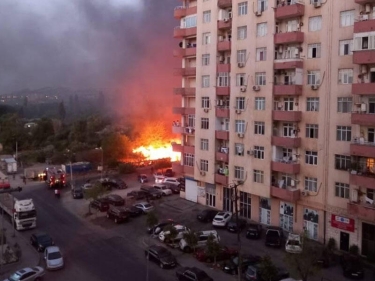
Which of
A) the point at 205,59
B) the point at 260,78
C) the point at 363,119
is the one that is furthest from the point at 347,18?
the point at 205,59

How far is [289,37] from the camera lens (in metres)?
24.0

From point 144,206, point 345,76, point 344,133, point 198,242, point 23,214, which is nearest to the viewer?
point 345,76

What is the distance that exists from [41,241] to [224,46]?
1580 centimetres

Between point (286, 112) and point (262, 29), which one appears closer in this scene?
point (286, 112)

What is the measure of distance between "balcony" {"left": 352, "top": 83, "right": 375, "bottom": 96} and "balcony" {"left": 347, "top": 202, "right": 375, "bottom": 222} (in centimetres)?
511

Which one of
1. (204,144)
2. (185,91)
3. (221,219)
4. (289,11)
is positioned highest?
(289,11)

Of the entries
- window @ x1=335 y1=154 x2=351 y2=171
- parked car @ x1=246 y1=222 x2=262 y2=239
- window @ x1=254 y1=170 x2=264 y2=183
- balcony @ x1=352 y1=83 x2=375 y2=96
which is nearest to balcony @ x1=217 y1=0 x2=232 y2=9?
window @ x1=254 y1=170 x2=264 y2=183

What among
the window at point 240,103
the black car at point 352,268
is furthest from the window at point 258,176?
the black car at point 352,268

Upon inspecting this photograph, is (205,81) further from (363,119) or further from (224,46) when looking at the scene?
(363,119)

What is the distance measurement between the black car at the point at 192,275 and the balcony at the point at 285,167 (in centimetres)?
830

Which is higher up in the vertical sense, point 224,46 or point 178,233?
point 224,46

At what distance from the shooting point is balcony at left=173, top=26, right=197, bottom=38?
103 feet

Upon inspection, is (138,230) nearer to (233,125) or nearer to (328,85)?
(233,125)

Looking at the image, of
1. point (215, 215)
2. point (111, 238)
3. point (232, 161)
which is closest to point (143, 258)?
point (111, 238)
